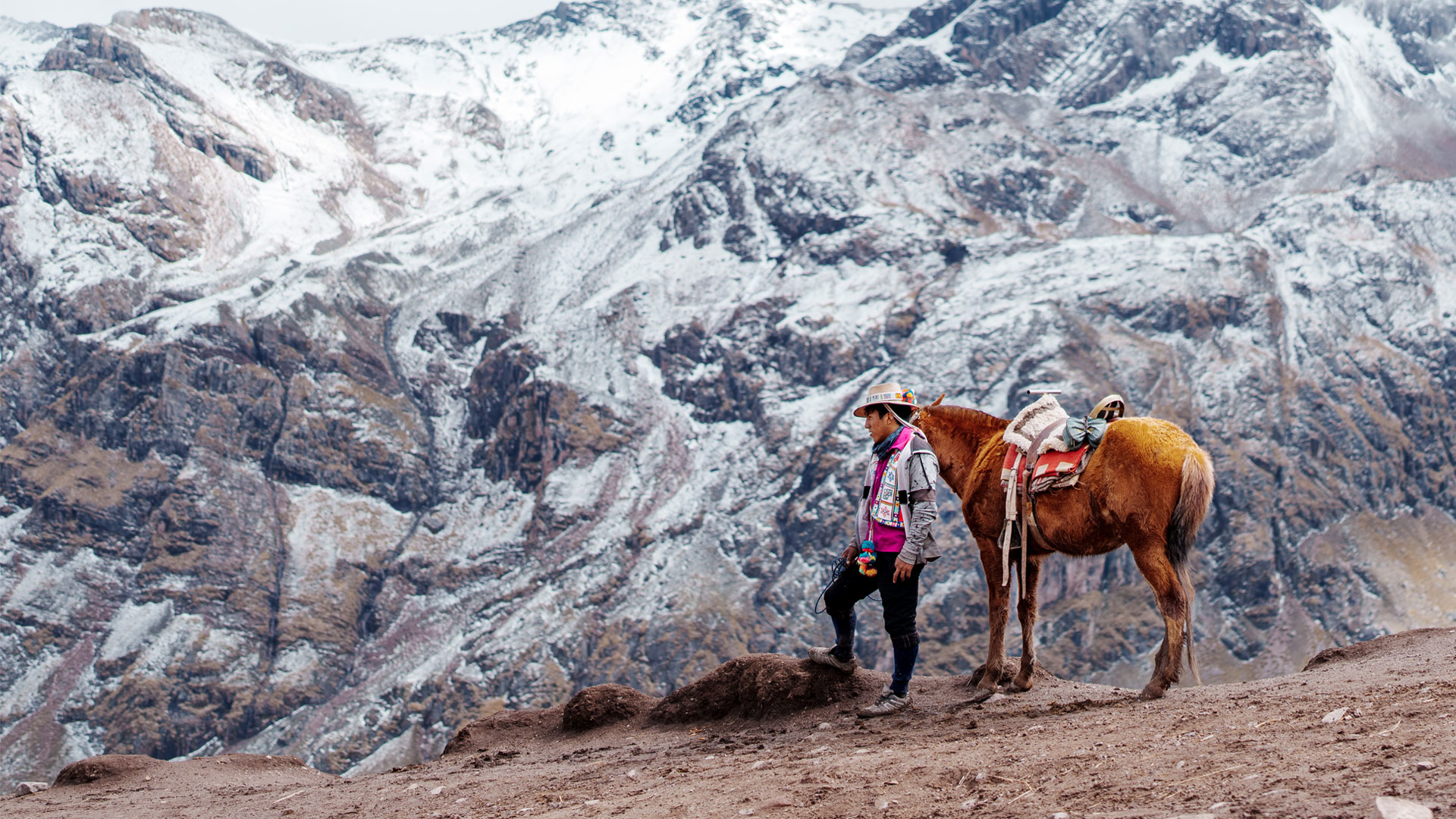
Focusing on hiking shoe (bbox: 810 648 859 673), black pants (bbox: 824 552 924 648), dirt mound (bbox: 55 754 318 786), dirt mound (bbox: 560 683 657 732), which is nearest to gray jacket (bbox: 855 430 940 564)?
black pants (bbox: 824 552 924 648)

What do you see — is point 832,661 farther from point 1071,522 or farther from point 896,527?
point 1071,522

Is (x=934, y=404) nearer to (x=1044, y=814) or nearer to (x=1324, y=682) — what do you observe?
(x=1324, y=682)

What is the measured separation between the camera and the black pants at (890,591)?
1365cm

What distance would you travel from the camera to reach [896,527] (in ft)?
44.9

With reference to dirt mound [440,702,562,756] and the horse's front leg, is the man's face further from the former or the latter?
dirt mound [440,702,562,756]

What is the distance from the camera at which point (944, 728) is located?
12.8 metres

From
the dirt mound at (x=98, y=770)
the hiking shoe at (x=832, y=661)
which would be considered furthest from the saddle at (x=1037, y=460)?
the dirt mound at (x=98, y=770)

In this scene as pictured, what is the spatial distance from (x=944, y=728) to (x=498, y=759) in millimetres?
6292

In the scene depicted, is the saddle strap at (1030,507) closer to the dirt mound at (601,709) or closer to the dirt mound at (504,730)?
the dirt mound at (601,709)

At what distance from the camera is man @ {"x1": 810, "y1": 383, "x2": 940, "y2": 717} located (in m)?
13.5

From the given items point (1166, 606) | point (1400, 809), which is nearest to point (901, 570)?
point (1166, 606)

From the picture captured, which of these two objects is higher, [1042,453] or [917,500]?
[1042,453]

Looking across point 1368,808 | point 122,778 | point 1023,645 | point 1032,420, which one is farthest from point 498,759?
point 1368,808

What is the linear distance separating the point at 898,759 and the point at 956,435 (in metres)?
5.00
